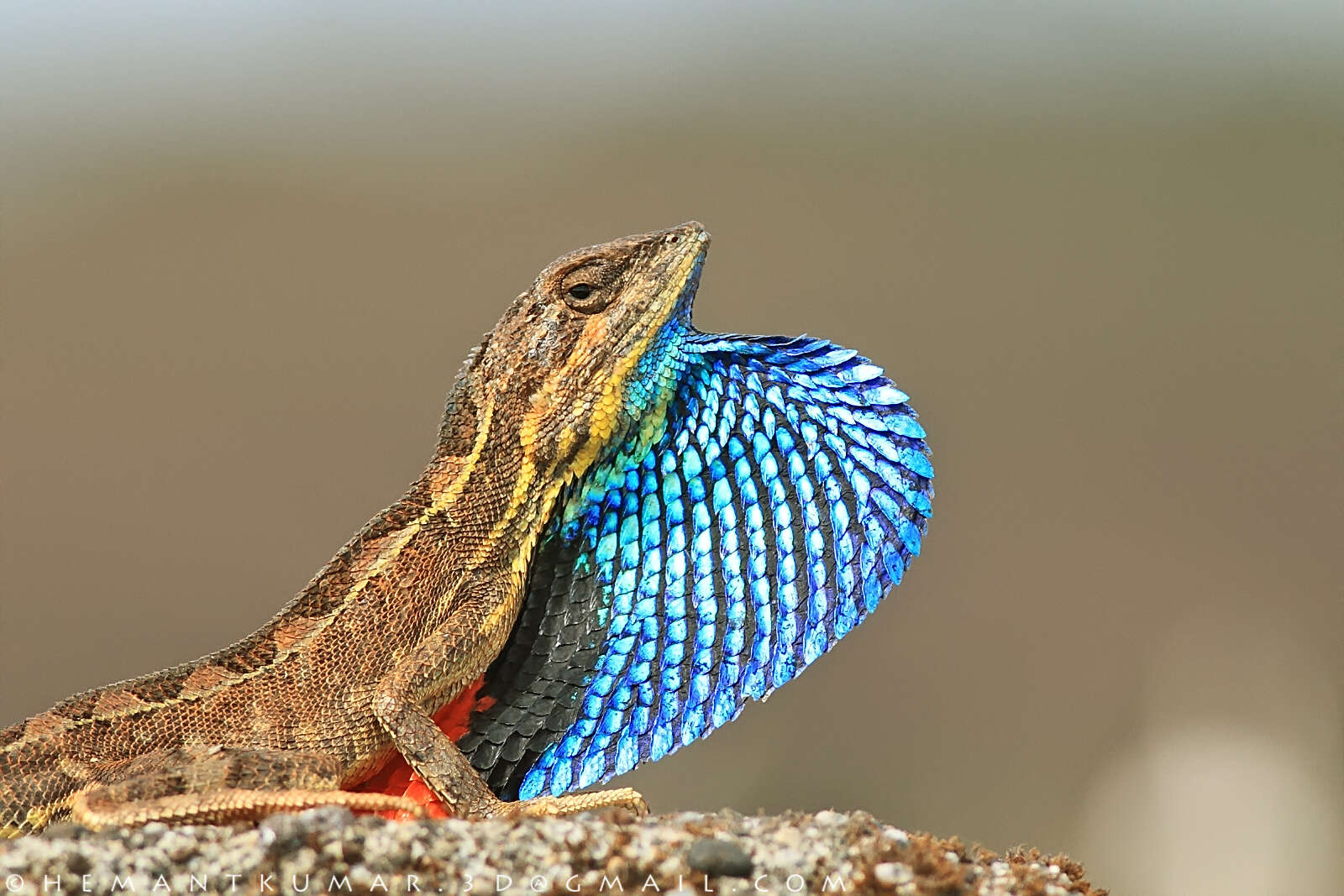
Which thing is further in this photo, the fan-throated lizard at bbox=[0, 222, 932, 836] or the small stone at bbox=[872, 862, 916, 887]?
the fan-throated lizard at bbox=[0, 222, 932, 836]

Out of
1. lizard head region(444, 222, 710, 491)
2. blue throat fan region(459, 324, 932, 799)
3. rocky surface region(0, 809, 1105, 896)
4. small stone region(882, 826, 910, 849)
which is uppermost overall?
lizard head region(444, 222, 710, 491)

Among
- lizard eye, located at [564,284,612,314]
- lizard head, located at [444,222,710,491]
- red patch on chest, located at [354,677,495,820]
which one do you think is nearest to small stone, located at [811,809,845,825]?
red patch on chest, located at [354,677,495,820]

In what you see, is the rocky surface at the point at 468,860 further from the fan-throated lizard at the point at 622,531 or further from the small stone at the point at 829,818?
the fan-throated lizard at the point at 622,531

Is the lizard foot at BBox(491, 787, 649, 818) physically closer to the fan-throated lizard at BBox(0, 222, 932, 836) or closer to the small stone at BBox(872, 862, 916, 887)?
the fan-throated lizard at BBox(0, 222, 932, 836)

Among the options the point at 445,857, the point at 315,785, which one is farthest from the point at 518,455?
the point at 445,857

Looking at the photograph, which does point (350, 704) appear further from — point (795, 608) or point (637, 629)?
point (795, 608)

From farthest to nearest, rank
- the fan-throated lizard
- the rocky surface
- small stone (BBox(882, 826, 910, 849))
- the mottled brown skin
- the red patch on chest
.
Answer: the fan-throated lizard < the red patch on chest < the mottled brown skin < small stone (BBox(882, 826, 910, 849)) < the rocky surface
